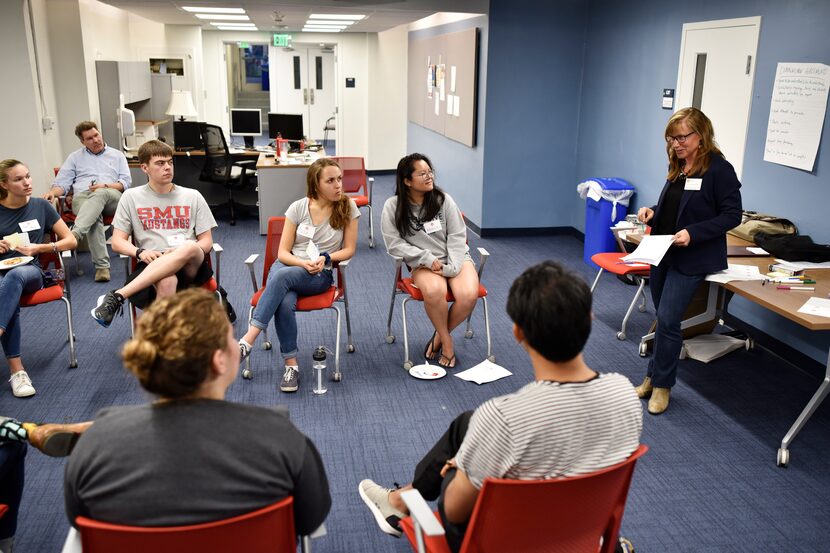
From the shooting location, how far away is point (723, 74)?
199 inches

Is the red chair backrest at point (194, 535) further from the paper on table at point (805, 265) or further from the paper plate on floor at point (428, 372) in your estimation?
the paper on table at point (805, 265)

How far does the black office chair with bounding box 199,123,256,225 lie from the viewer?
8.01m

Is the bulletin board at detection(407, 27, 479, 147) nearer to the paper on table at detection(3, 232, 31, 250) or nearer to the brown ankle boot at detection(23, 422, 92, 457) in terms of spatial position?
the paper on table at detection(3, 232, 31, 250)

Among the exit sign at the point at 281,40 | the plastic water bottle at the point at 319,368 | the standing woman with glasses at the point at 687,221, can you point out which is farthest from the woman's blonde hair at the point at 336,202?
the exit sign at the point at 281,40

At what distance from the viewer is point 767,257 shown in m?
4.12

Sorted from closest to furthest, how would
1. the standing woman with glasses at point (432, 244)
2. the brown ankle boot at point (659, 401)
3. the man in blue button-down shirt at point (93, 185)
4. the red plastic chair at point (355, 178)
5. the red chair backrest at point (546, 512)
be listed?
the red chair backrest at point (546, 512), the brown ankle boot at point (659, 401), the standing woman with glasses at point (432, 244), the man in blue button-down shirt at point (93, 185), the red plastic chair at point (355, 178)

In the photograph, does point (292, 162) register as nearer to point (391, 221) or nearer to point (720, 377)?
point (391, 221)

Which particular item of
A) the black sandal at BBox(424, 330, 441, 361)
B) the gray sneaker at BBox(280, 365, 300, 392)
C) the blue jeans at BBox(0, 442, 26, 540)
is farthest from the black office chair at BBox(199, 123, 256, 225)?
the blue jeans at BBox(0, 442, 26, 540)

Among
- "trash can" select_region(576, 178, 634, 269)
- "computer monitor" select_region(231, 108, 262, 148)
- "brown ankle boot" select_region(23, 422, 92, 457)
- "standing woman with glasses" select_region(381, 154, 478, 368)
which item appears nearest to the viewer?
"brown ankle boot" select_region(23, 422, 92, 457)

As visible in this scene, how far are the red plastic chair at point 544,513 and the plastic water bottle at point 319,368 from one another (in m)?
2.16

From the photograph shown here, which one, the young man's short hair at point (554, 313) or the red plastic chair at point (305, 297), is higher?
the young man's short hair at point (554, 313)

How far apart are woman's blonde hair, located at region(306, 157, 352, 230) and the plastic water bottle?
77cm

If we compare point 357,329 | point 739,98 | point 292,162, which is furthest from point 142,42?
point 739,98

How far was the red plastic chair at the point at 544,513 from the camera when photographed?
1574 millimetres
